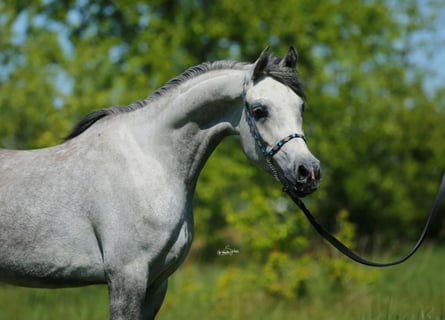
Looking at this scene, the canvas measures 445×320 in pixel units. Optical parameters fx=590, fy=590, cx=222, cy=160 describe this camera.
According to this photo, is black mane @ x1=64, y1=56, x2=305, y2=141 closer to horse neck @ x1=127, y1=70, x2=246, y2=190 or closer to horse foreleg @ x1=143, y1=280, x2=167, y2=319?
horse neck @ x1=127, y1=70, x2=246, y2=190

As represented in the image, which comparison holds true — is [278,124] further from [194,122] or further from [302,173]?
[194,122]

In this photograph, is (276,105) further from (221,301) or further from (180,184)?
(221,301)

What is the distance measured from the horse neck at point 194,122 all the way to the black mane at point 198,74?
0.08 metres

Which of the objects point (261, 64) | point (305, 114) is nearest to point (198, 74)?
point (261, 64)

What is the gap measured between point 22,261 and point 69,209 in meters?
0.41

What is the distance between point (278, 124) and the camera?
3.39 metres

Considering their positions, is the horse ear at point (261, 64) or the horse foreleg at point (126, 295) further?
the horse ear at point (261, 64)

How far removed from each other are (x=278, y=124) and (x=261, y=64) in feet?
1.22

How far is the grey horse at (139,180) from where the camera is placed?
3336 millimetres

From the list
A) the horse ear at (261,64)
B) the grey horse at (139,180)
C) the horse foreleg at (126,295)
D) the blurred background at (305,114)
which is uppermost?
the horse ear at (261,64)

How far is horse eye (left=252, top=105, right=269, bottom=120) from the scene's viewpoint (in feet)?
11.3

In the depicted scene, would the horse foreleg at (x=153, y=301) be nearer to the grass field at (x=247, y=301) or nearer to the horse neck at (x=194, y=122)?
the horse neck at (x=194, y=122)

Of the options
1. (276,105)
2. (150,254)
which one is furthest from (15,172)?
(276,105)

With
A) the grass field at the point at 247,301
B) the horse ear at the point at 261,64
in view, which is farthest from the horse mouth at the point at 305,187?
the grass field at the point at 247,301
